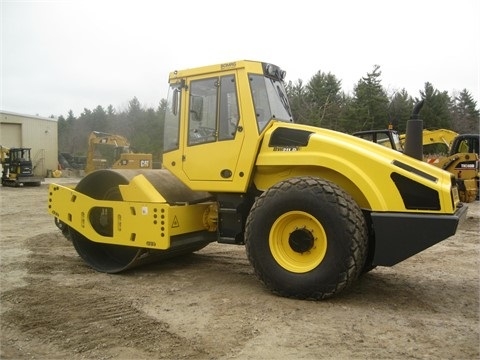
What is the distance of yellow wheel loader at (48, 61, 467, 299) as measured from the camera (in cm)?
448

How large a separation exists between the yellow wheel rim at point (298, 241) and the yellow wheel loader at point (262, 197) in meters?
0.01

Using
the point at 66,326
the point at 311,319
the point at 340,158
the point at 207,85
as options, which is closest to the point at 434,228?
the point at 340,158

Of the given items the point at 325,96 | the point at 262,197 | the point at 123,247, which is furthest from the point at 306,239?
the point at 325,96

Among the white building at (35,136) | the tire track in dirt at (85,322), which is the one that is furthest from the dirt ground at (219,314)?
the white building at (35,136)

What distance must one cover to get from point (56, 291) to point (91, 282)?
1.65 feet

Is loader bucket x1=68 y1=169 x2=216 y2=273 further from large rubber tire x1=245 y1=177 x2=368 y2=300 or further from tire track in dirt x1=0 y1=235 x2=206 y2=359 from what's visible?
large rubber tire x1=245 y1=177 x2=368 y2=300

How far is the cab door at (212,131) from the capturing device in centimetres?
539

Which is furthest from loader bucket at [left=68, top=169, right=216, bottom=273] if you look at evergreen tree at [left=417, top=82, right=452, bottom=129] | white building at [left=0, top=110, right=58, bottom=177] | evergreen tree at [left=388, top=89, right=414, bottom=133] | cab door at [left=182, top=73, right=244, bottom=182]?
evergreen tree at [left=417, top=82, right=452, bottom=129]

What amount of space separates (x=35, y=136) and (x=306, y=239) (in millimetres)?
32568

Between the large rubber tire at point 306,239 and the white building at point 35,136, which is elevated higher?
the white building at point 35,136

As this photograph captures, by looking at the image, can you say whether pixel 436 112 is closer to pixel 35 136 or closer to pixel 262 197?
pixel 35 136

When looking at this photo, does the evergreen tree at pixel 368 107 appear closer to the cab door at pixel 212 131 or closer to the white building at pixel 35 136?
the white building at pixel 35 136

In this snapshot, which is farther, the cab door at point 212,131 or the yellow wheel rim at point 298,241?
the cab door at point 212,131

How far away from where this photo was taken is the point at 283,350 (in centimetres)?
355
